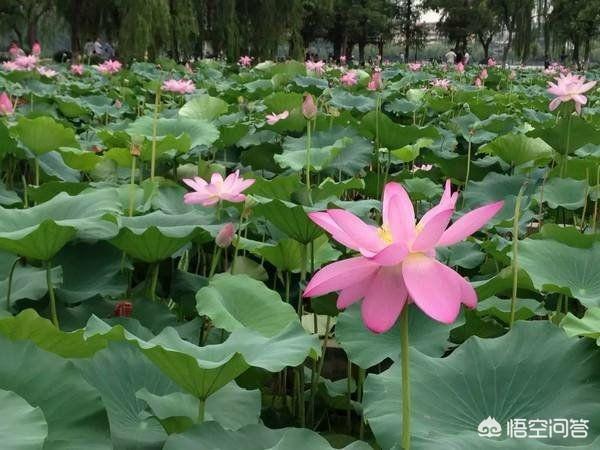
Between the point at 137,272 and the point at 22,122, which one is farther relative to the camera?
the point at 22,122

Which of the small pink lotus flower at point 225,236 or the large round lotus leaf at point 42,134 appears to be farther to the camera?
the large round lotus leaf at point 42,134

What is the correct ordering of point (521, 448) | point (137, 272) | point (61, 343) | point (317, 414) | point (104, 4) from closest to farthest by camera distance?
point (521, 448) < point (61, 343) < point (317, 414) < point (137, 272) < point (104, 4)

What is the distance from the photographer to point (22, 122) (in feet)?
5.84

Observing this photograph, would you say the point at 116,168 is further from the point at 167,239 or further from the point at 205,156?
the point at 167,239

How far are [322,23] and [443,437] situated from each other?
29.2m

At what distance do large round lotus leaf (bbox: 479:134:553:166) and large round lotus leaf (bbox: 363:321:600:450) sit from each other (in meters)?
1.25

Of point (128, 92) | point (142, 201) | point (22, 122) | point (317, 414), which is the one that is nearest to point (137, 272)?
point (142, 201)

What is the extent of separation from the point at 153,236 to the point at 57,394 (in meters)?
0.44

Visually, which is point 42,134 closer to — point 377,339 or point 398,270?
point 377,339

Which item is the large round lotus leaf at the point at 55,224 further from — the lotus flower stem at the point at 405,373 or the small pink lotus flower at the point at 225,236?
the lotus flower stem at the point at 405,373

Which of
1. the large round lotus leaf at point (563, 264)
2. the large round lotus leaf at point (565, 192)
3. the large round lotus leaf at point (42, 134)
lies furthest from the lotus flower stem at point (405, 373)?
the large round lotus leaf at point (42, 134)

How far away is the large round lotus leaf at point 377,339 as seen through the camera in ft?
3.30

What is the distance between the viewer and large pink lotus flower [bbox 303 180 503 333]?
54 centimetres

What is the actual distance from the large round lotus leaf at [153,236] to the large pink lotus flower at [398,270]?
1.83 feet
